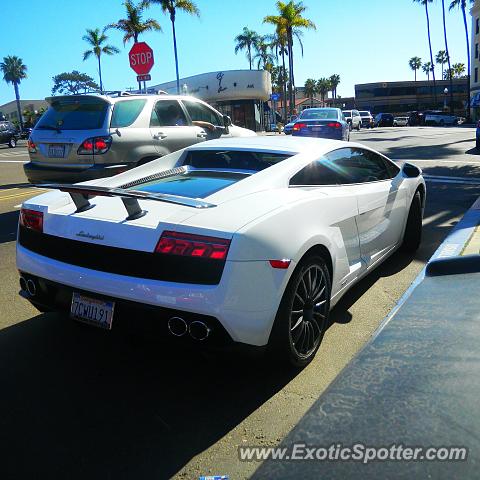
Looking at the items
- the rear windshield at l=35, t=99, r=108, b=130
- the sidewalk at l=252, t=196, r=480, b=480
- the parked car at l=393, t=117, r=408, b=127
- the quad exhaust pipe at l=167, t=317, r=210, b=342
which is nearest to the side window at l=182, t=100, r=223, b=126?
the rear windshield at l=35, t=99, r=108, b=130

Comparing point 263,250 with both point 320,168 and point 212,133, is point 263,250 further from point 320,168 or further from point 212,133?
point 212,133

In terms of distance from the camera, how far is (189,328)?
8.73 feet

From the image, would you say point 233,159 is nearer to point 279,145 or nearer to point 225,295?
point 279,145

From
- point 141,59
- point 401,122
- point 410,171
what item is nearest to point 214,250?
point 410,171

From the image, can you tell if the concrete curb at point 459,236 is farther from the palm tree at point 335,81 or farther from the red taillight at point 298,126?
the palm tree at point 335,81

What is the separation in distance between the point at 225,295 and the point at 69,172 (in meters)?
5.31

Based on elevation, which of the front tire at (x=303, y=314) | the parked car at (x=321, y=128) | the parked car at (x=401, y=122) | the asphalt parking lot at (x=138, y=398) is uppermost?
the parked car at (x=401, y=122)

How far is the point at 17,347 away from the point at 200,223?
1725 mm

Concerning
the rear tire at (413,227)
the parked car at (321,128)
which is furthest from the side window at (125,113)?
the parked car at (321,128)

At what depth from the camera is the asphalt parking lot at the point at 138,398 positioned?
235cm

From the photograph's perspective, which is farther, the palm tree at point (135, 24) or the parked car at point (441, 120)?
the parked car at point (441, 120)

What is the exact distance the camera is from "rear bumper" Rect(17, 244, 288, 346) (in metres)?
2.61

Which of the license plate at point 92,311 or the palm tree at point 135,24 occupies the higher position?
the palm tree at point 135,24

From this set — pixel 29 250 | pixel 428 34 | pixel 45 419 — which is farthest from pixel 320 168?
pixel 428 34
